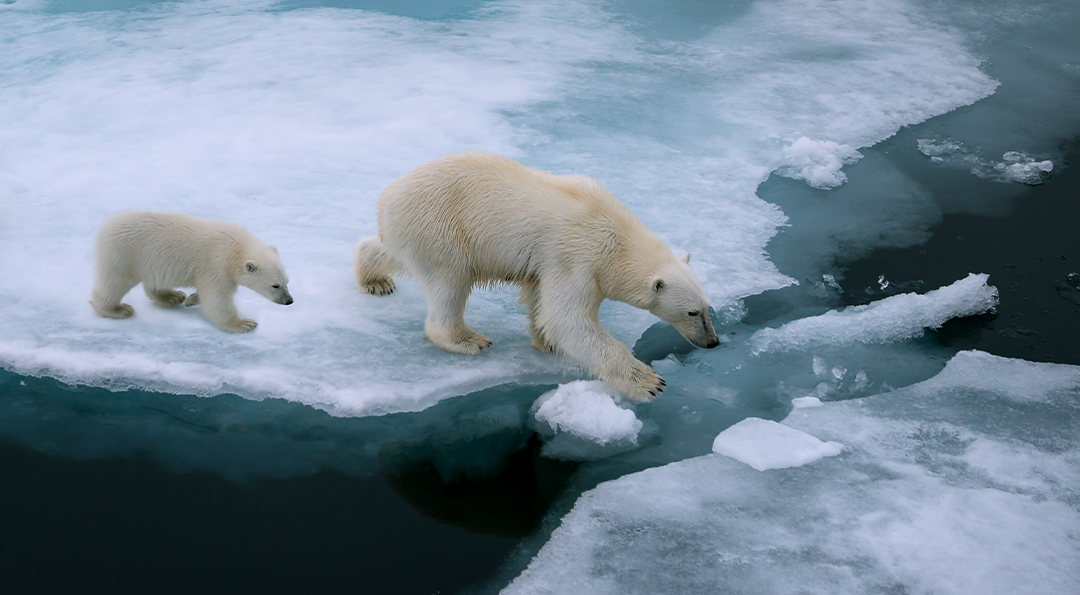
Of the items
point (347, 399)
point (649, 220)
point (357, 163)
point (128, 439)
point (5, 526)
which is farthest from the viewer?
point (357, 163)

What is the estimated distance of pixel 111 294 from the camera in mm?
3807

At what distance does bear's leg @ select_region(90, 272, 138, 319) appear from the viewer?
3.76m

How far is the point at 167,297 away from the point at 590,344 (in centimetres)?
201

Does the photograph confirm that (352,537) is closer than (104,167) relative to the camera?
Answer: Yes

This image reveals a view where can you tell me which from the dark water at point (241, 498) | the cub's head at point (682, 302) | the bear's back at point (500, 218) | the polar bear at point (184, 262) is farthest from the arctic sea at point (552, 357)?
the bear's back at point (500, 218)

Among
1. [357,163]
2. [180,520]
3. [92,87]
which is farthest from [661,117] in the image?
[180,520]

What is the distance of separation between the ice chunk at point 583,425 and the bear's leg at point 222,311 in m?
1.41

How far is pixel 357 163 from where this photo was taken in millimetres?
5570

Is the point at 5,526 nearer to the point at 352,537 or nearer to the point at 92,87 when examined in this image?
the point at 352,537

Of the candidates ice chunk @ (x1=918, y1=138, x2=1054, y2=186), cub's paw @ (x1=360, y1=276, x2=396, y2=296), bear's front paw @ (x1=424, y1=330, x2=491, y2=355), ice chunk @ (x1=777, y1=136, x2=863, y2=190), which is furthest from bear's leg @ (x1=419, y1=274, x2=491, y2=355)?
ice chunk @ (x1=918, y1=138, x2=1054, y2=186)

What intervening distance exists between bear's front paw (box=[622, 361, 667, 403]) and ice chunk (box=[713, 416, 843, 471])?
0.33m

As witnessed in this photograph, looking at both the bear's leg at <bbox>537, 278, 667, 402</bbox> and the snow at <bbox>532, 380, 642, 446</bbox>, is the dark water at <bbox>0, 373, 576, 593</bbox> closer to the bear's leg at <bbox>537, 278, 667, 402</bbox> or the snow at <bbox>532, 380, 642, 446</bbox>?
the snow at <bbox>532, 380, 642, 446</bbox>

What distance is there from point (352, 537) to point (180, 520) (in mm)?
589

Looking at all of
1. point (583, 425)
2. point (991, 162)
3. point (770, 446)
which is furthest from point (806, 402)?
point (991, 162)
